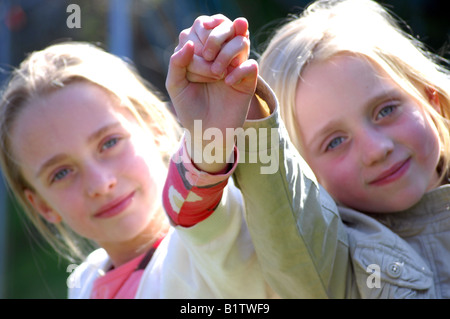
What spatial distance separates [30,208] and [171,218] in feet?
1.91

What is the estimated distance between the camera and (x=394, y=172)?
2.77 feet

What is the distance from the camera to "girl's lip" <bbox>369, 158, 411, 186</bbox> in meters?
0.84

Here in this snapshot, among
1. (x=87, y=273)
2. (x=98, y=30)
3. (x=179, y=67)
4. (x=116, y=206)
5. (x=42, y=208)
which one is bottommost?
(x=98, y=30)

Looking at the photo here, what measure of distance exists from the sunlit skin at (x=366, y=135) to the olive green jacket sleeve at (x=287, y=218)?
0.10 meters

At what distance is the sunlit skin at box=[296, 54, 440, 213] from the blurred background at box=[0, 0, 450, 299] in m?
2.15

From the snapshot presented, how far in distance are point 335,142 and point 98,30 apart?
3017 millimetres

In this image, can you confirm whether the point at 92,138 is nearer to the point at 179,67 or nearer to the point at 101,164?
the point at 101,164

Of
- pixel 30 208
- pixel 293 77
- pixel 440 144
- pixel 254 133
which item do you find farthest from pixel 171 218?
pixel 30 208

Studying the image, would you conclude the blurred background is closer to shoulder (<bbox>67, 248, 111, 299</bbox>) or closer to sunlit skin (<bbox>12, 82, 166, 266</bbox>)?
shoulder (<bbox>67, 248, 111, 299</bbox>)

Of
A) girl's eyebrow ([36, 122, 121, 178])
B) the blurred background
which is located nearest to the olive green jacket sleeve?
girl's eyebrow ([36, 122, 121, 178])

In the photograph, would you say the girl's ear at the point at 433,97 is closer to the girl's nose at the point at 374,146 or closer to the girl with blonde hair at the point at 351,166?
the girl with blonde hair at the point at 351,166

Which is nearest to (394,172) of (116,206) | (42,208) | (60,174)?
(116,206)

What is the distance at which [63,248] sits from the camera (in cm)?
131

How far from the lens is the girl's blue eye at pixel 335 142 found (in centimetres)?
86
